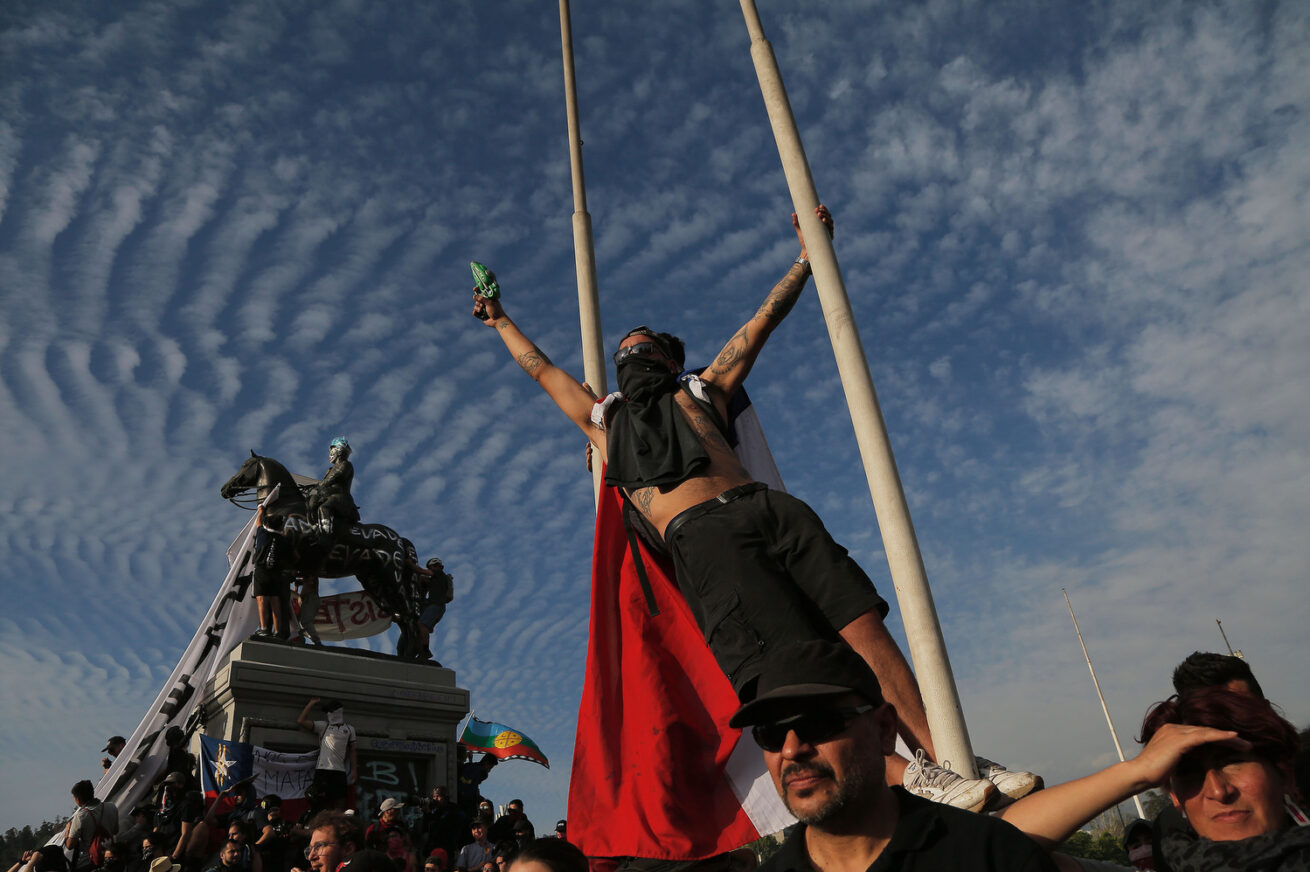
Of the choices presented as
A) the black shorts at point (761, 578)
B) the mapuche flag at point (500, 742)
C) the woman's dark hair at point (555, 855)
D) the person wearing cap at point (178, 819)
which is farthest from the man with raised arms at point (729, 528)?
the mapuche flag at point (500, 742)

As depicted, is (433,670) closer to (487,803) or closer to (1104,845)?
(487,803)

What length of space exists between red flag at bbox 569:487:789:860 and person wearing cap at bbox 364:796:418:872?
5076 mm

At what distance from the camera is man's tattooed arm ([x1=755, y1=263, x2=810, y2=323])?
13.8ft

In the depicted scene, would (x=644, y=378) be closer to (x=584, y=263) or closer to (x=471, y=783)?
(x=584, y=263)

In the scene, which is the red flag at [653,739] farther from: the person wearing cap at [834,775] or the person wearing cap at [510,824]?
the person wearing cap at [510,824]

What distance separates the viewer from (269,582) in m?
11.6

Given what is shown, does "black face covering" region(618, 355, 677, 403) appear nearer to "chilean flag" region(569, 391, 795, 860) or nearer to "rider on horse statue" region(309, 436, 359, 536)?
"chilean flag" region(569, 391, 795, 860)

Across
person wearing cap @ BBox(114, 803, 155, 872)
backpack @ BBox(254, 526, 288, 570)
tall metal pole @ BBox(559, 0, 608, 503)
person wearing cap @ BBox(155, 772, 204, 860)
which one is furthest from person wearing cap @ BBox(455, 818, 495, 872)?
tall metal pole @ BBox(559, 0, 608, 503)

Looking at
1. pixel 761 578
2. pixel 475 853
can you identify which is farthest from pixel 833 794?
pixel 475 853

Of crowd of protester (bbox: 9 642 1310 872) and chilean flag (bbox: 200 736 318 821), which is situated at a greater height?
chilean flag (bbox: 200 736 318 821)

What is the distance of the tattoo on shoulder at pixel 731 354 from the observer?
13.3 ft

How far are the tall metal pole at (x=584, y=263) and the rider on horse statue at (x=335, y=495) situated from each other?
263 inches

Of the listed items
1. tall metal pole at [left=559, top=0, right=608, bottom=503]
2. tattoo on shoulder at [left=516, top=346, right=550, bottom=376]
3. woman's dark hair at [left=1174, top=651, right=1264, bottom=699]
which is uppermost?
tall metal pole at [left=559, top=0, right=608, bottom=503]

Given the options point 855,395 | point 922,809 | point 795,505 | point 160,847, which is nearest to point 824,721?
point 922,809
